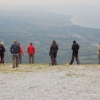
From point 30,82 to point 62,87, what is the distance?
2.29 meters

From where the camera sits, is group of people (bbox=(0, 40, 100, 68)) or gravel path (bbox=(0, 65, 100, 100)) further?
group of people (bbox=(0, 40, 100, 68))

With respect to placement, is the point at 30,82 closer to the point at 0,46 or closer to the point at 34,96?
the point at 34,96

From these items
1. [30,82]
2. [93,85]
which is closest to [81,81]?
[93,85]

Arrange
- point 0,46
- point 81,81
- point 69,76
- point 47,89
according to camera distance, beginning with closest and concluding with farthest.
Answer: point 47,89, point 81,81, point 69,76, point 0,46

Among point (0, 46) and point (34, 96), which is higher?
point (0, 46)

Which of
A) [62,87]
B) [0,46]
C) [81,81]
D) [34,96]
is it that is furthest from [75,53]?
[34,96]

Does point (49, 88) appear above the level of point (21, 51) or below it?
below

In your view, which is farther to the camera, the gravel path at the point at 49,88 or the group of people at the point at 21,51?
the group of people at the point at 21,51

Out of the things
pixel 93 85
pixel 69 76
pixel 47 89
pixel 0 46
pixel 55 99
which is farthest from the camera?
pixel 0 46

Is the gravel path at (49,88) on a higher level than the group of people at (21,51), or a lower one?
lower

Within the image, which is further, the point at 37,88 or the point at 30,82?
the point at 30,82

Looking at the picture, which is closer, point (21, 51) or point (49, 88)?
point (49, 88)

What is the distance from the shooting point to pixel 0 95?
1288cm

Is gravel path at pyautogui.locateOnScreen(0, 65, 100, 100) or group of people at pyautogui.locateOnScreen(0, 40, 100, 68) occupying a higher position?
group of people at pyautogui.locateOnScreen(0, 40, 100, 68)
